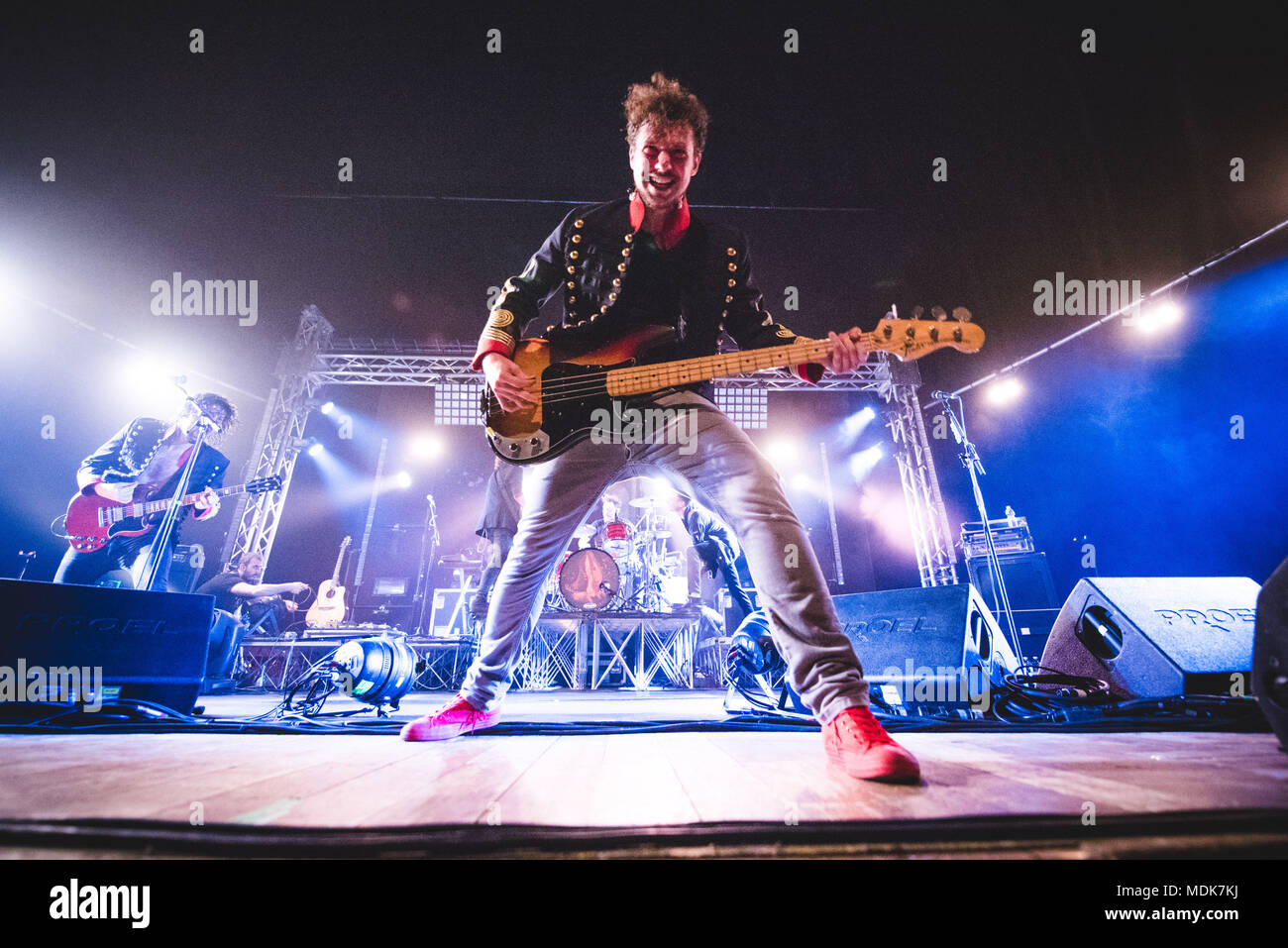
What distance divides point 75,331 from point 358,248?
4.85 meters

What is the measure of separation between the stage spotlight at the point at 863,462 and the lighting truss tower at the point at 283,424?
421 inches

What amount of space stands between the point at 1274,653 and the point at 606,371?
6.80 ft

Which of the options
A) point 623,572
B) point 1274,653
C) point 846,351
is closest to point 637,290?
point 846,351

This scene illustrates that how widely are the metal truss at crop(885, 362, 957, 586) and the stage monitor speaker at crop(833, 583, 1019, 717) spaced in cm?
626

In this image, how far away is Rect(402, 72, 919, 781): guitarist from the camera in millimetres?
1627

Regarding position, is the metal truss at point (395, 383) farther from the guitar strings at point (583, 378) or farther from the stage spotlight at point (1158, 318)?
the guitar strings at point (583, 378)

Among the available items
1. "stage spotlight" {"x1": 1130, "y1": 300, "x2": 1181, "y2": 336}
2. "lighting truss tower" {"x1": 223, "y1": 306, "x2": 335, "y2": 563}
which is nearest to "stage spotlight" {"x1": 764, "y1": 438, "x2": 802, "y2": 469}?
"stage spotlight" {"x1": 1130, "y1": 300, "x2": 1181, "y2": 336}

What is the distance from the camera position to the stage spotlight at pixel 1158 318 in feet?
21.6

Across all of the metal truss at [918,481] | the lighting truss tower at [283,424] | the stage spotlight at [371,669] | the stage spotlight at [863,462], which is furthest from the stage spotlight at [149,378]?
the stage spotlight at [863,462]

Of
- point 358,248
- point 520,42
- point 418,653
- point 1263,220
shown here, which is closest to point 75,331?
point 358,248

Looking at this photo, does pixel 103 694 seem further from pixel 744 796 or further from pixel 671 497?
pixel 671 497

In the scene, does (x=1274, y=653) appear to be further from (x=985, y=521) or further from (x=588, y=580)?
(x=588, y=580)

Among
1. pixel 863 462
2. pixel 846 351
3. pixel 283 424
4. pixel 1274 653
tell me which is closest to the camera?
pixel 1274 653

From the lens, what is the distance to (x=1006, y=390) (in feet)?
29.6
